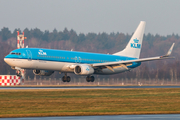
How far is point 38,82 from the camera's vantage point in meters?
71.9

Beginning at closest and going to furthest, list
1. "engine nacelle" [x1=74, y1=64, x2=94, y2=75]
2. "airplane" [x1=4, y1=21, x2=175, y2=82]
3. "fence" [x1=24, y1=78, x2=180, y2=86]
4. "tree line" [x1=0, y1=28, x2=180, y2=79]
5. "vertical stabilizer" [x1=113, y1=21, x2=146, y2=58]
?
1. "airplane" [x1=4, y1=21, x2=175, y2=82]
2. "engine nacelle" [x1=74, y1=64, x2=94, y2=75]
3. "vertical stabilizer" [x1=113, y1=21, x2=146, y2=58]
4. "fence" [x1=24, y1=78, x2=180, y2=86]
5. "tree line" [x1=0, y1=28, x2=180, y2=79]

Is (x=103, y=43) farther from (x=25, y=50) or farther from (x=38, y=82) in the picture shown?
(x=25, y=50)

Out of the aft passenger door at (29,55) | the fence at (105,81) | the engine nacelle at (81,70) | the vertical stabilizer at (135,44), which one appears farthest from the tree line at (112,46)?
the aft passenger door at (29,55)

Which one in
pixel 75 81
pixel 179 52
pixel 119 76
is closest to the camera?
pixel 75 81


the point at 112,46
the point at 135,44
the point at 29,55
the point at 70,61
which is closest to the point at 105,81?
the point at 135,44

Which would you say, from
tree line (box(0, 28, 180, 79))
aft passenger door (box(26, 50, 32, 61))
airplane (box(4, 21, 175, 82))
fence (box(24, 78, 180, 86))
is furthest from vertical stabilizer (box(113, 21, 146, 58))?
aft passenger door (box(26, 50, 32, 61))

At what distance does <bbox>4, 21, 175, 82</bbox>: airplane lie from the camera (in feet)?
169

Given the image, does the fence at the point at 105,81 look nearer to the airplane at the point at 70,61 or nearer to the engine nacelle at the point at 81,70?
the airplane at the point at 70,61

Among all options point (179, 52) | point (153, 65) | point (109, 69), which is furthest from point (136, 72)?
point (179, 52)

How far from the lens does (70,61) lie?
186ft

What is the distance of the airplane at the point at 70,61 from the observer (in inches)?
2034

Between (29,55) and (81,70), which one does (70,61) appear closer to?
(81,70)

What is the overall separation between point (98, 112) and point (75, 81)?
45518 millimetres

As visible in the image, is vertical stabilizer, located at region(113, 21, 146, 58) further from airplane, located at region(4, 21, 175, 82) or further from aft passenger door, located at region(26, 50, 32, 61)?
aft passenger door, located at region(26, 50, 32, 61)
